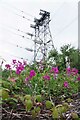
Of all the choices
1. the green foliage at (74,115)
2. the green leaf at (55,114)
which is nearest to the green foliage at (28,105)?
the green leaf at (55,114)

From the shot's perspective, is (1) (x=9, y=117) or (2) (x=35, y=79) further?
(2) (x=35, y=79)

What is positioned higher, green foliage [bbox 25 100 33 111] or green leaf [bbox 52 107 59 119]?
green foliage [bbox 25 100 33 111]

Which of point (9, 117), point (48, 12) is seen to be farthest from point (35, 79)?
point (48, 12)

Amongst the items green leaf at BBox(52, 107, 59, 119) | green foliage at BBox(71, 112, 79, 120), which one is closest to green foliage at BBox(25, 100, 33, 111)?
green leaf at BBox(52, 107, 59, 119)

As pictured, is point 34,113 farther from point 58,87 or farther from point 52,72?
point 52,72

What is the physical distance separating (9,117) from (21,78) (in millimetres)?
825

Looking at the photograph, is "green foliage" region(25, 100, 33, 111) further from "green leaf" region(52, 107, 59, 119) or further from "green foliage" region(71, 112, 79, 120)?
"green foliage" region(71, 112, 79, 120)

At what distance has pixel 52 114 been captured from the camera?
82.8 inches

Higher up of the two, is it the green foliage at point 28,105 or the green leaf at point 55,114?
the green foliage at point 28,105

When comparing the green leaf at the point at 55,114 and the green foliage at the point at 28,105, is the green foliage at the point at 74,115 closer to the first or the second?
the green leaf at the point at 55,114

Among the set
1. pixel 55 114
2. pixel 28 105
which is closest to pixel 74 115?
pixel 55 114

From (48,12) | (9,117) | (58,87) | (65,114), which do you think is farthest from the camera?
(48,12)

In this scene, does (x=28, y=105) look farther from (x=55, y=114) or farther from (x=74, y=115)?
(x=74, y=115)

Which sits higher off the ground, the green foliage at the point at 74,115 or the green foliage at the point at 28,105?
the green foliage at the point at 28,105
